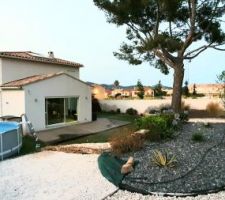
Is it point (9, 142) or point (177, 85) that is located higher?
point (177, 85)

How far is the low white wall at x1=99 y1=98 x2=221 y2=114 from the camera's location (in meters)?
31.0

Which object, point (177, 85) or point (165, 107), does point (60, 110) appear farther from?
point (165, 107)

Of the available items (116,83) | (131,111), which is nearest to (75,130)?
(131,111)

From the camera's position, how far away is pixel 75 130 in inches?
873

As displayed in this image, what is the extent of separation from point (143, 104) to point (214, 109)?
25.7ft

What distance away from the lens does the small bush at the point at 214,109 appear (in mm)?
28241

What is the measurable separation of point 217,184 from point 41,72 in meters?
20.8

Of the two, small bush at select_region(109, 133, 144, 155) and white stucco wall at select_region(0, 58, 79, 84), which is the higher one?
white stucco wall at select_region(0, 58, 79, 84)

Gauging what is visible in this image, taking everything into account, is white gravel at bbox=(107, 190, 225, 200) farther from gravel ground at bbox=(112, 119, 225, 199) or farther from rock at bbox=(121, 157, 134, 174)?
rock at bbox=(121, 157, 134, 174)

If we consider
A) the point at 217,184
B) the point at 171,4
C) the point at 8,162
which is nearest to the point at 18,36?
the point at 171,4

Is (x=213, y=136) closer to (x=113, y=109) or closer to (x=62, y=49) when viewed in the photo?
(x=113, y=109)

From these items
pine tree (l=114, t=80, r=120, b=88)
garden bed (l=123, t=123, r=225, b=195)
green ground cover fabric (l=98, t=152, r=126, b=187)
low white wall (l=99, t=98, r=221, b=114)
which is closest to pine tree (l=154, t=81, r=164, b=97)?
low white wall (l=99, t=98, r=221, b=114)

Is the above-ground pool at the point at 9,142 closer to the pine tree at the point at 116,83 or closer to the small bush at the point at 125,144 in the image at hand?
the small bush at the point at 125,144

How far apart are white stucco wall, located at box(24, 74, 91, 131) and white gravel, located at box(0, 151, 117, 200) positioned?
29.1ft
